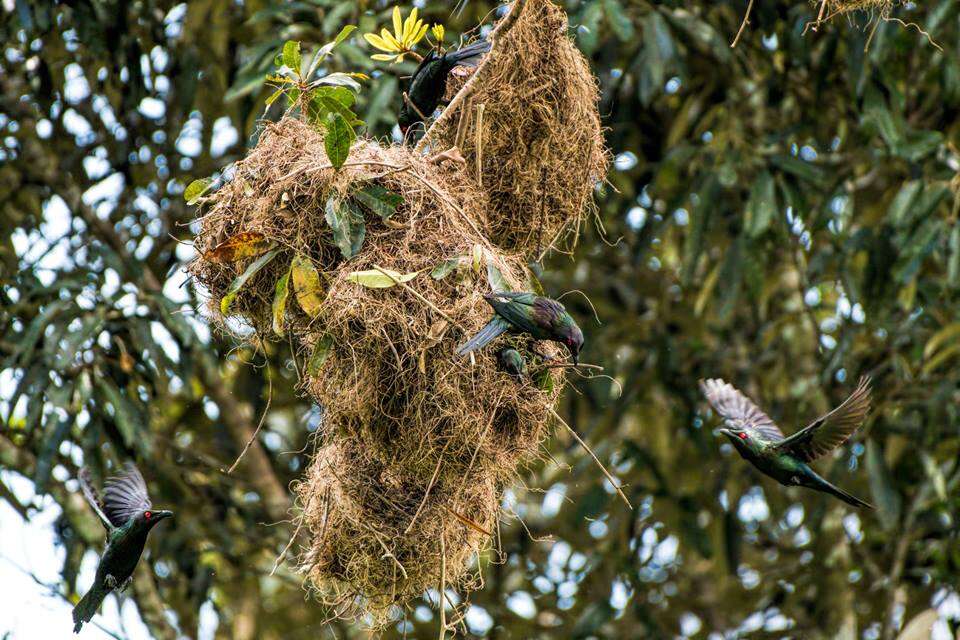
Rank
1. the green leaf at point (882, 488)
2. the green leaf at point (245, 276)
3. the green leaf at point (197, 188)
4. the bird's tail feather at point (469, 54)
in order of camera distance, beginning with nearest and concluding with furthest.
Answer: the green leaf at point (245, 276) → the green leaf at point (197, 188) → the bird's tail feather at point (469, 54) → the green leaf at point (882, 488)

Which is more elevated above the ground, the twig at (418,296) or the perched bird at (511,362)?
the twig at (418,296)

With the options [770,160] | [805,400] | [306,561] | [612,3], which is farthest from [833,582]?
[306,561]

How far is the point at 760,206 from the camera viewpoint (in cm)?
437

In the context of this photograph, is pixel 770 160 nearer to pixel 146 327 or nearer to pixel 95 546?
pixel 146 327

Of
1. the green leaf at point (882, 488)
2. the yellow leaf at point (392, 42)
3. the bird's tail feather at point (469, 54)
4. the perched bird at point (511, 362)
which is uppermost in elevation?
the yellow leaf at point (392, 42)

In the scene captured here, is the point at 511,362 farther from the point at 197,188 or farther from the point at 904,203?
the point at 904,203

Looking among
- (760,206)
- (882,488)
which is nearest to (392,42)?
(760,206)

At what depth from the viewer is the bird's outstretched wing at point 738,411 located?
334 cm

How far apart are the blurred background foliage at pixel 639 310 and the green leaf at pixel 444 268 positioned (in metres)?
1.42

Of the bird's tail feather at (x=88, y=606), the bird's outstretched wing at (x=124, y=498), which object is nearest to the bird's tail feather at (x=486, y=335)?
the bird's outstretched wing at (x=124, y=498)

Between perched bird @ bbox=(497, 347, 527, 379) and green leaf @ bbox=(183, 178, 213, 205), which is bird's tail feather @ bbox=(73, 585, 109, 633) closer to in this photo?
green leaf @ bbox=(183, 178, 213, 205)

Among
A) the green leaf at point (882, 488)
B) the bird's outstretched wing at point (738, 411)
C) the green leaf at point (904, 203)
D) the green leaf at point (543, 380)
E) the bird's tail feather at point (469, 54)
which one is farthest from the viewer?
the green leaf at point (882, 488)

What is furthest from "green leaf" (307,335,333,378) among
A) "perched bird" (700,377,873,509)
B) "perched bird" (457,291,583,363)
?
"perched bird" (700,377,873,509)

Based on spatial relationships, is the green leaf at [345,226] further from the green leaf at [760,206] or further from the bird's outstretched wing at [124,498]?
the green leaf at [760,206]
